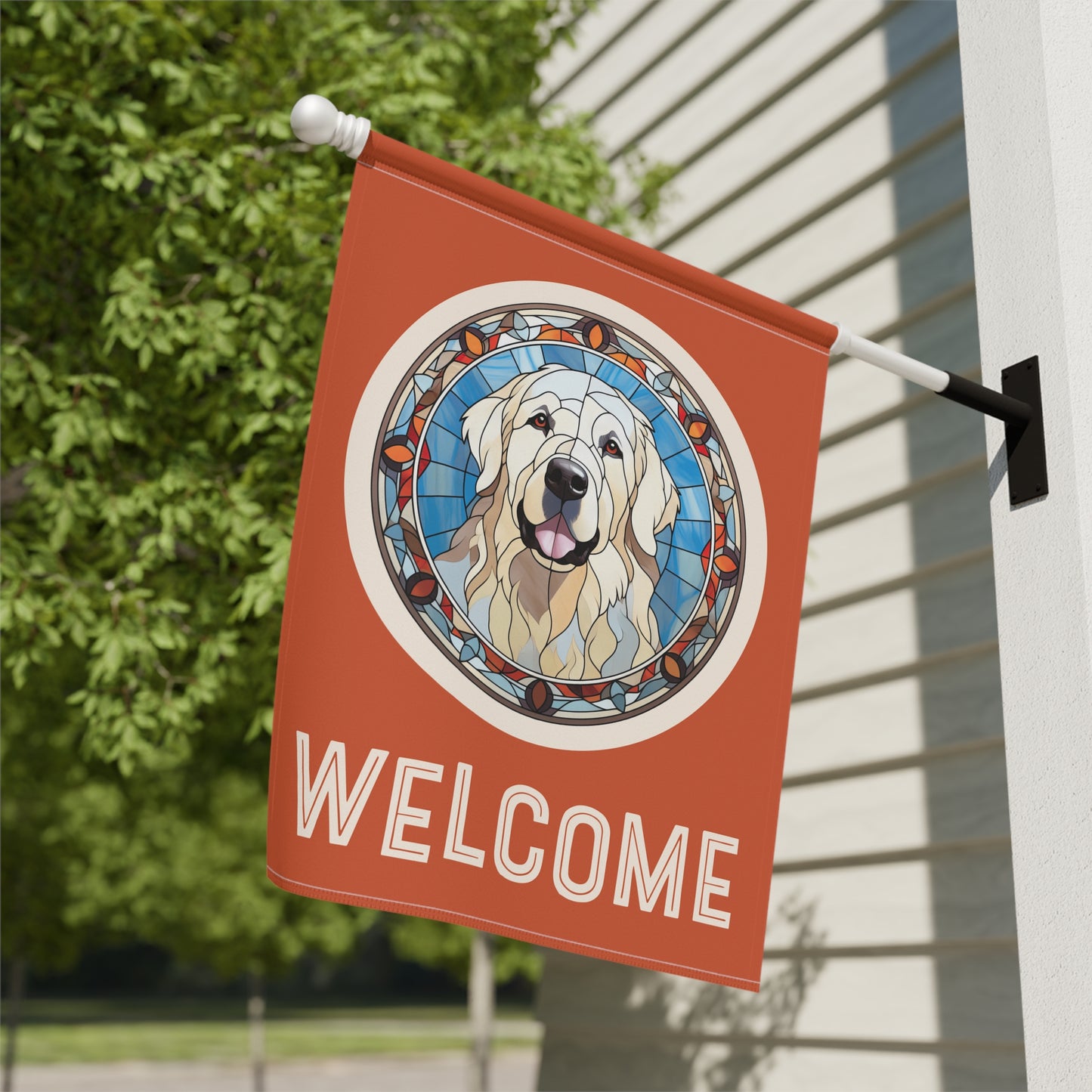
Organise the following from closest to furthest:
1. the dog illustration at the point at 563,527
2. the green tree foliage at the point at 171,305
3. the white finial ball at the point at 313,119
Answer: the white finial ball at the point at 313,119
the dog illustration at the point at 563,527
the green tree foliage at the point at 171,305

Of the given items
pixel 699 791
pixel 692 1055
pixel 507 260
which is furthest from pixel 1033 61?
pixel 692 1055

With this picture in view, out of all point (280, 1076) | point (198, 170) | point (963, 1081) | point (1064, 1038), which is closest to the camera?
point (1064, 1038)

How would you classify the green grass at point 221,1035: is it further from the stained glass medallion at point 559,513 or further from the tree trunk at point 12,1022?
the stained glass medallion at point 559,513

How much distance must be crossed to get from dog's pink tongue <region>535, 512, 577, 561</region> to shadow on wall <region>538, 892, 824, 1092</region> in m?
3.35

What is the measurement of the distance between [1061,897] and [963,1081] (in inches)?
86.6

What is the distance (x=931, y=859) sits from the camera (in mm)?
4926

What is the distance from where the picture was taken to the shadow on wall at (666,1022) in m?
5.59

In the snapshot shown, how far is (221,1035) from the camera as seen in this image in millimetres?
28906

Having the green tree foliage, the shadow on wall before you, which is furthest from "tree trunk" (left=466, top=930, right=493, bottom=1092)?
the green tree foliage

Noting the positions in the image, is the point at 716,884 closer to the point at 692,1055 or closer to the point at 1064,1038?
the point at 1064,1038

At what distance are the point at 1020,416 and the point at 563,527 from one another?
115 centimetres

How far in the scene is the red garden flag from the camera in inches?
97.6

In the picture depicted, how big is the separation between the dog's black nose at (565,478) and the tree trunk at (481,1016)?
1187 cm

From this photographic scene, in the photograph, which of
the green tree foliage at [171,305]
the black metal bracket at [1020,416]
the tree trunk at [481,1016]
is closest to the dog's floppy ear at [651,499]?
the black metal bracket at [1020,416]
